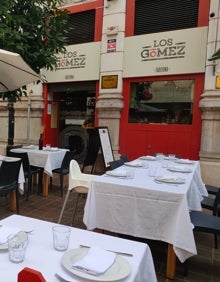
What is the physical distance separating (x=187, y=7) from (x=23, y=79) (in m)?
4.60

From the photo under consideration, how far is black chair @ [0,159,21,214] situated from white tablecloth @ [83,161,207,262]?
65.2 inches

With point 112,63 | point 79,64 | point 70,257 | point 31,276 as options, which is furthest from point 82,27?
point 31,276

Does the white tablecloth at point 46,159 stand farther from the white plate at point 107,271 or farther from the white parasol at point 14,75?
the white plate at point 107,271

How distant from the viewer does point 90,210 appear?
2.88m

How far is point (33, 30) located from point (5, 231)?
3.81 meters

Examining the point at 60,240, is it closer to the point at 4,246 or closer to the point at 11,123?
the point at 4,246

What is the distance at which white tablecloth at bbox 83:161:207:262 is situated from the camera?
252cm

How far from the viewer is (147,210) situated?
270 cm

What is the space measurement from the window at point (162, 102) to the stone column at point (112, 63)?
0.42 m

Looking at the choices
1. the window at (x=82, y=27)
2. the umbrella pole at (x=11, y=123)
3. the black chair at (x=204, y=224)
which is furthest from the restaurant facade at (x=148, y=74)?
the black chair at (x=204, y=224)

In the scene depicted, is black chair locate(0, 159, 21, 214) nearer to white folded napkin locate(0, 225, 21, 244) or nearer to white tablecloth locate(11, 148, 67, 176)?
white tablecloth locate(11, 148, 67, 176)

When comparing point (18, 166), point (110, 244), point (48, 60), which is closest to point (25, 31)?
point (48, 60)

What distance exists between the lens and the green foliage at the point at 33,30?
3920 mm

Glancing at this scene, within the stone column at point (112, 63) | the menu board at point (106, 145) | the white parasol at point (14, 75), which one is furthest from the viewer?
the stone column at point (112, 63)
